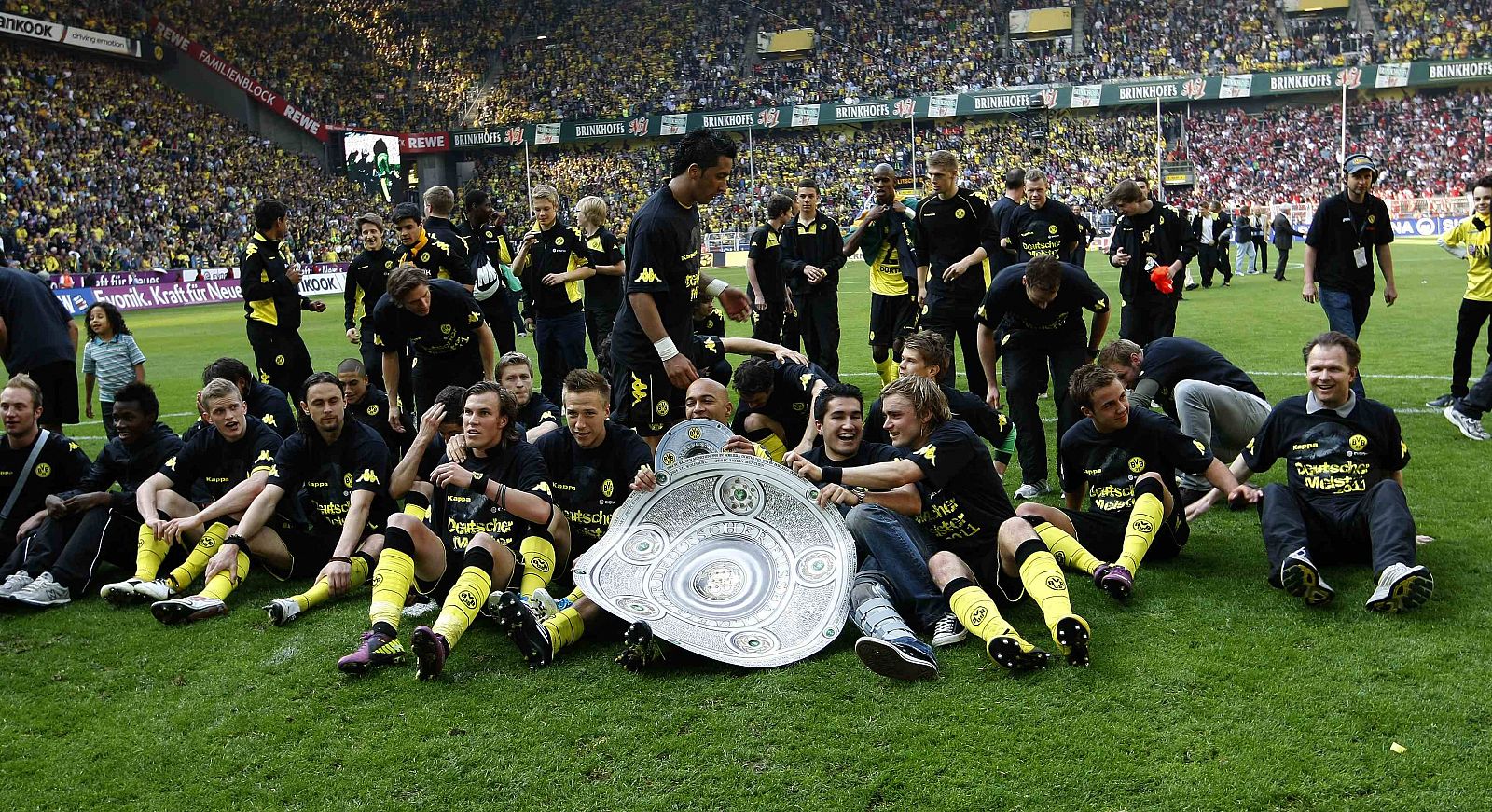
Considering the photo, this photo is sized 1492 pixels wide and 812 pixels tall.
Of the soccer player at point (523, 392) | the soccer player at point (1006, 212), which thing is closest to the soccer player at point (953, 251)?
the soccer player at point (1006, 212)

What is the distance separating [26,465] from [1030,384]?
6064 millimetres

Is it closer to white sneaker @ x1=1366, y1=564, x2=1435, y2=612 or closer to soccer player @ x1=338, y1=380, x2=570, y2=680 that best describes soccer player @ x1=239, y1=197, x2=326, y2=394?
soccer player @ x1=338, y1=380, x2=570, y2=680

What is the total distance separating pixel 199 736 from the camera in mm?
4414

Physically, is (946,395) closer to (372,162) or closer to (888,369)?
(888,369)

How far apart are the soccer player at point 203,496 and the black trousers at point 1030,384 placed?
177 inches

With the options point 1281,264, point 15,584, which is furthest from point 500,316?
point 1281,264

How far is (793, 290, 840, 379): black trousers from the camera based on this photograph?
10953mm

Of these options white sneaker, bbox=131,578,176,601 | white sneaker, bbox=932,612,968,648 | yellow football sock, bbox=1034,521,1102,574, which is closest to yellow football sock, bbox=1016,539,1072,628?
white sneaker, bbox=932,612,968,648

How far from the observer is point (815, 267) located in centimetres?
1088

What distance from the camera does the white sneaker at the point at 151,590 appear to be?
6.10 m

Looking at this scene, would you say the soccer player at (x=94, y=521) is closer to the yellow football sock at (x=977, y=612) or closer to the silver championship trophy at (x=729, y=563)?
the silver championship trophy at (x=729, y=563)

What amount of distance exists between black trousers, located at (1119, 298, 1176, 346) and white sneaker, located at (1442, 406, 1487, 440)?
2331 mm

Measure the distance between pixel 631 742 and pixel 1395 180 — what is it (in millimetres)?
47653

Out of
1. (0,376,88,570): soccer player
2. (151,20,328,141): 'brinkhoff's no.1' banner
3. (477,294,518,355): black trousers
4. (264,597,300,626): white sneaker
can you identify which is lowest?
(264,597,300,626): white sneaker
